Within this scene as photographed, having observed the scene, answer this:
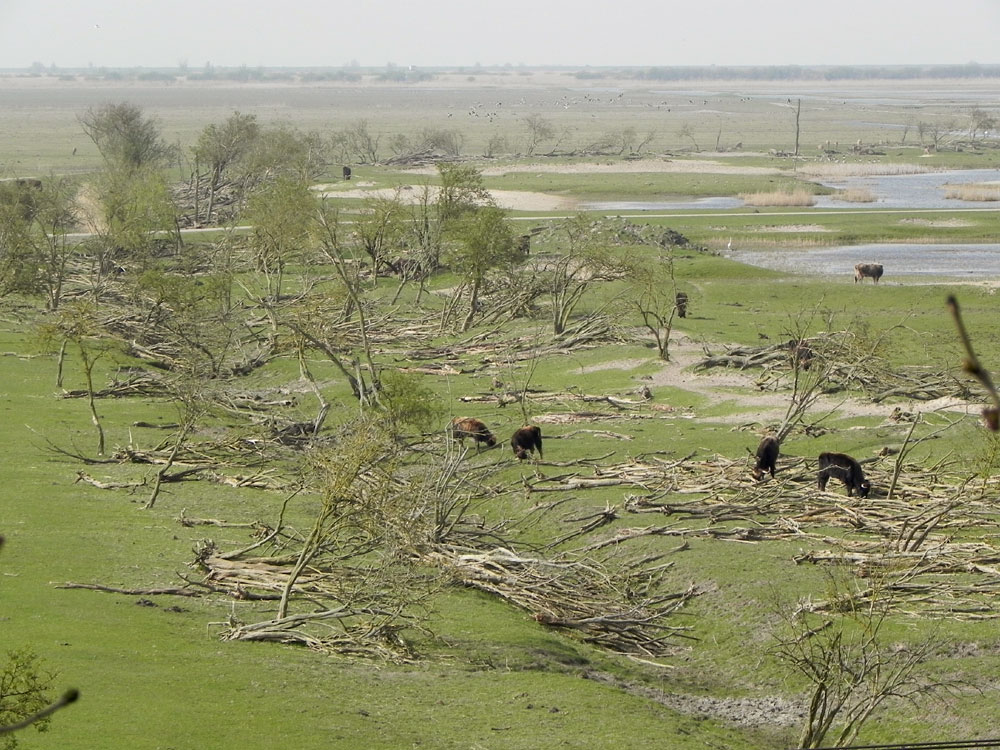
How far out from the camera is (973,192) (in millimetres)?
90500

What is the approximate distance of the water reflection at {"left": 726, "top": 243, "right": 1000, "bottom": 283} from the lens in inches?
2355

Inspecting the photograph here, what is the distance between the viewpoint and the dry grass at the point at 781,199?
8850 centimetres

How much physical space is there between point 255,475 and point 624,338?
61.7 feet

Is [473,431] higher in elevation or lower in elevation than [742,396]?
higher

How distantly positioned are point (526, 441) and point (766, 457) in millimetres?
6299

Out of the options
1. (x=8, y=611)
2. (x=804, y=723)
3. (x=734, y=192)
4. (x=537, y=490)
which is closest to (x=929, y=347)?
(x=537, y=490)

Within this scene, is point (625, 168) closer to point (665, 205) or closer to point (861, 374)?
point (665, 205)

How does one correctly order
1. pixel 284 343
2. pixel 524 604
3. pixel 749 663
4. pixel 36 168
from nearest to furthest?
pixel 749 663
pixel 524 604
pixel 284 343
pixel 36 168

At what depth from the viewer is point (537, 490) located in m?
28.7

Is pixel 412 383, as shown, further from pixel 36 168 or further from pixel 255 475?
pixel 36 168

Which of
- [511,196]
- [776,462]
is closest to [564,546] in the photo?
[776,462]

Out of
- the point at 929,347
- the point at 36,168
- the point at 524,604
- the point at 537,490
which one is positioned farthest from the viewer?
the point at 36,168

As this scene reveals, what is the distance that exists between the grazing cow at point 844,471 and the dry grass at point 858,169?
92.7 m

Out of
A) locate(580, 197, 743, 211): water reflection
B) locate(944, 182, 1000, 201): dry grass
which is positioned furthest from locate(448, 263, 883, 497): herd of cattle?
locate(944, 182, 1000, 201): dry grass
